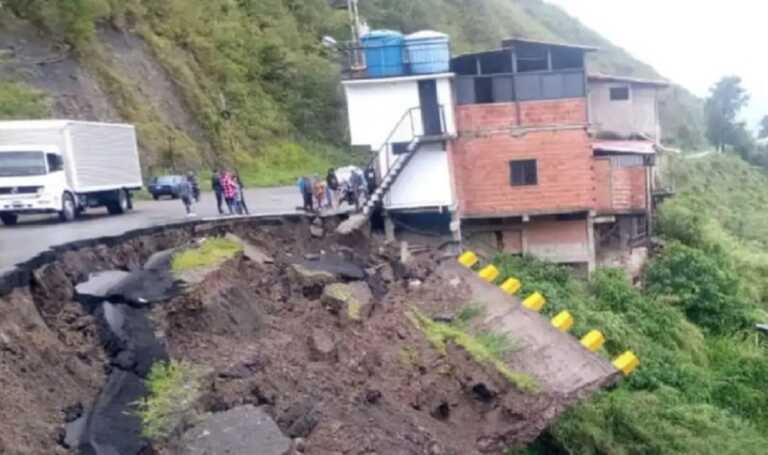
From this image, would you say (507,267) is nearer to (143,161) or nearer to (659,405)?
(659,405)

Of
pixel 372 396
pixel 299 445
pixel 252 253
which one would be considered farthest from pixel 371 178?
pixel 299 445

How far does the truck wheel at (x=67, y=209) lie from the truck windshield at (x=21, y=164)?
966 millimetres

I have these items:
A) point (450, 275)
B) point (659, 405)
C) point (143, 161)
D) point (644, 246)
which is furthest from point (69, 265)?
point (143, 161)

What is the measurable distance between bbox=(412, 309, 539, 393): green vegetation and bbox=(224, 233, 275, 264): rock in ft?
11.1

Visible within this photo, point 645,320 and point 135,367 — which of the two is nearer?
point 135,367

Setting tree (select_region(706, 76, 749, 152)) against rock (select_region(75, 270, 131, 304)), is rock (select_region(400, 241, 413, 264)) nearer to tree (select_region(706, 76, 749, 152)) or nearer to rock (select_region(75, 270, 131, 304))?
rock (select_region(75, 270, 131, 304))

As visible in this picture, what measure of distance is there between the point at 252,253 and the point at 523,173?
10524 millimetres

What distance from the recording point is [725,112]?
65.7 meters

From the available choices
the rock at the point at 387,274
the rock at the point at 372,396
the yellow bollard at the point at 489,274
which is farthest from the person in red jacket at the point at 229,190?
the rock at the point at 372,396

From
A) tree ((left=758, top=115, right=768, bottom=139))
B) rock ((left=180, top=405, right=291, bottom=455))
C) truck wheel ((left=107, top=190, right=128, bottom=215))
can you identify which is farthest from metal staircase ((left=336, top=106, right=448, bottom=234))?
tree ((left=758, top=115, right=768, bottom=139))

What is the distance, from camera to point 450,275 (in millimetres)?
22594

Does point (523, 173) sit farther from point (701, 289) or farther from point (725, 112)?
point (725, 112)

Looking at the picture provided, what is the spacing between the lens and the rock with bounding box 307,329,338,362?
14.3 m

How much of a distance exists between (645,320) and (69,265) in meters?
16.0
